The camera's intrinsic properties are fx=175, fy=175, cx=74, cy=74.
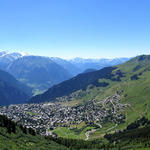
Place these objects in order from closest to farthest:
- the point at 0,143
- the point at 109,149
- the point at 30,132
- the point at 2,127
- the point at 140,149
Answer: the point at 0,143 < the point at 2,127 < the point at 30,132 < the point at 140,149 < the point at 109,149

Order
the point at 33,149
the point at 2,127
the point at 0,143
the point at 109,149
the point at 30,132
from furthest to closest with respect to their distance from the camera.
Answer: the point at 109,149 → the point at 30,132 → the point at 2,127 → the point at 33,149 → the point at 0,143

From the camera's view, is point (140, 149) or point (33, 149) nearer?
point (33, 149)

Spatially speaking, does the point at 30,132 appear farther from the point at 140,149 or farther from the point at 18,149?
the point at 140,149

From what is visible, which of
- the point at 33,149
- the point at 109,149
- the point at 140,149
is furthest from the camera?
the point at 109,149

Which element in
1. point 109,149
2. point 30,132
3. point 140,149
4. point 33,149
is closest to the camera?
point 33,149

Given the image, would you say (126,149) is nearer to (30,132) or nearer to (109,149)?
(109,149)

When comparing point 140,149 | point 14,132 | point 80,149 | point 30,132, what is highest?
point 14,132

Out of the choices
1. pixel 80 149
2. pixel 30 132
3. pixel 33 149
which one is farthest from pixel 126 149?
pixel 33 149

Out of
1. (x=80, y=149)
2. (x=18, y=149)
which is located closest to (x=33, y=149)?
(x=18, y=149)

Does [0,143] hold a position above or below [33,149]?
above
